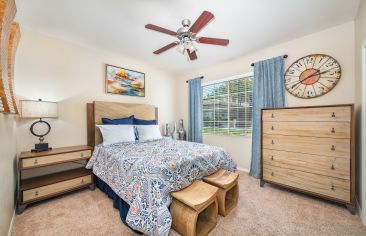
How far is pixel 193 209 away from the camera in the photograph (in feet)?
4.91

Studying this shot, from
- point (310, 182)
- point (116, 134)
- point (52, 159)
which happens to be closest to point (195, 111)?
point (116, 134)

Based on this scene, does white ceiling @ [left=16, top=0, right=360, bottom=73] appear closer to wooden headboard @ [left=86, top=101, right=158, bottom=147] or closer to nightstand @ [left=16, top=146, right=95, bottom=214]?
wooden headboard @ [left=86, top=101, right=158, bottom=147]

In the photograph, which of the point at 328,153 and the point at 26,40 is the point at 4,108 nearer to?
the point at 26,40

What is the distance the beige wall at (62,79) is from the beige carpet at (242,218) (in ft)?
3.50

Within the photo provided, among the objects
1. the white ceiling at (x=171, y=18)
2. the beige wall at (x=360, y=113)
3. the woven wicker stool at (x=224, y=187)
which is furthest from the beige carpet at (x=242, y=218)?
the white ceiling at (x=171, y=18)

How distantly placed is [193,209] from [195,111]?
2933mm

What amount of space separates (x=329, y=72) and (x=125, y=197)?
3.34 meters

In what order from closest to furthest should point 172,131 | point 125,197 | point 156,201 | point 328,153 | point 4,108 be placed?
1. point 4,108
2. point 156,201
3. point 125,197
4. point 328,153
5. point 172,131

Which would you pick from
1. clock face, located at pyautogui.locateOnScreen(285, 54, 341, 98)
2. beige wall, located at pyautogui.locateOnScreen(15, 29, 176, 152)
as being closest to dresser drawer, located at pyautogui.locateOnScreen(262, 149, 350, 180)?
clock face, located at pyautogui.locateOnScreen(285, 54, 341, 98)

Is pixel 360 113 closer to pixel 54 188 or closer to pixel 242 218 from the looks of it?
pixel 242 218

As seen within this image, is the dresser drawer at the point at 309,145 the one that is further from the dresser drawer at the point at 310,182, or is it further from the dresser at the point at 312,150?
the dresser drawer at the point at 310,182

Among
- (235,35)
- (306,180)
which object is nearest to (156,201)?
(306,180)

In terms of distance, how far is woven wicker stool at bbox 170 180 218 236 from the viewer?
1483mm

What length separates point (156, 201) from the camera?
1494 millimetres
